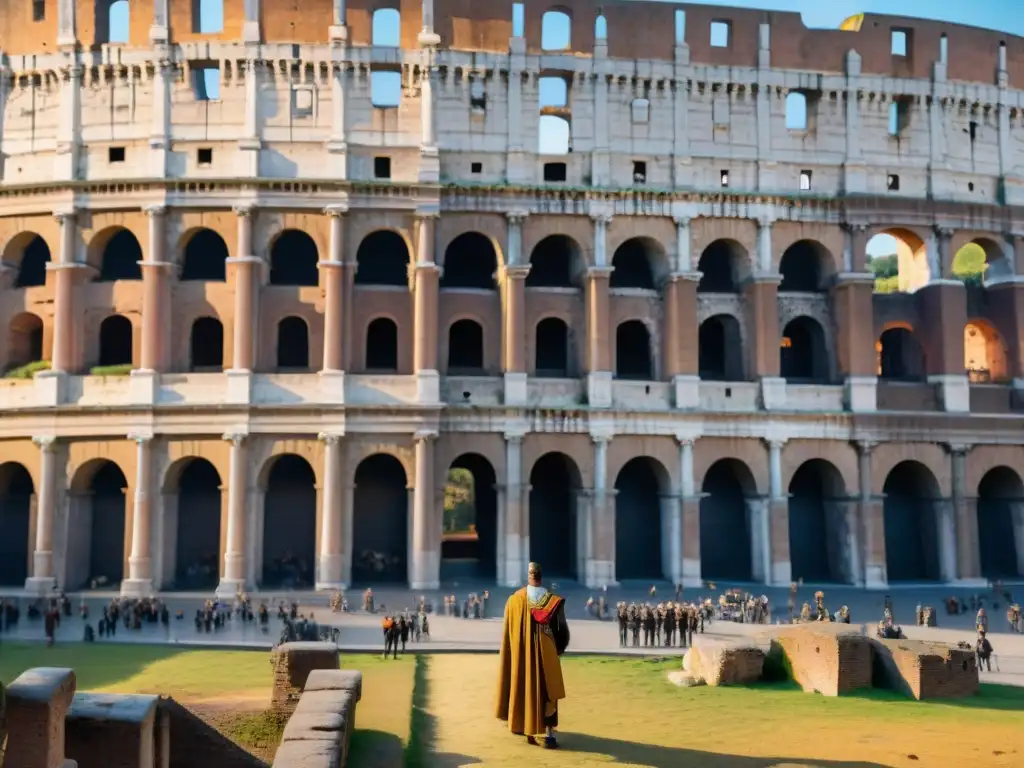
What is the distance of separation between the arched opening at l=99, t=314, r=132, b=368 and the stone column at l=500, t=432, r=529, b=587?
12.6 metres

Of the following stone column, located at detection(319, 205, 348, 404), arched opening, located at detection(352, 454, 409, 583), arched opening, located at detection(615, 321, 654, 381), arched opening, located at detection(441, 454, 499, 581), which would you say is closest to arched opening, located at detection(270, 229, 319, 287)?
stone column, located at detection(319, 205, 348, 404)

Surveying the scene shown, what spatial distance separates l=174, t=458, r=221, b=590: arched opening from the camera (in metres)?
29.2

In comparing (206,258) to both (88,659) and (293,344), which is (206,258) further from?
(88,659)

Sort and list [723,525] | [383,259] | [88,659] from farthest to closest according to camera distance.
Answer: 1. [723,525]
2. [383,259]
3. [88,659]

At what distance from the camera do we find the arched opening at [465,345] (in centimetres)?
3119

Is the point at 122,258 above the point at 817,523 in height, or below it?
above

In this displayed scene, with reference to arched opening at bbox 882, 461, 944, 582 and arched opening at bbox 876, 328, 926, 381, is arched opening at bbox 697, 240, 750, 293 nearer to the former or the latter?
arched opening at bbox 876, 328, 926, 381

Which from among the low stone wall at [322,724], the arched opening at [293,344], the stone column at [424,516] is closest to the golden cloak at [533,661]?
the low stone wall at [322,724]

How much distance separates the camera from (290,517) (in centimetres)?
3012

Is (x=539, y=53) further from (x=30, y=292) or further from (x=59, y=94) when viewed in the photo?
(x=30, y=292)

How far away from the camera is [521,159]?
29.4 metres

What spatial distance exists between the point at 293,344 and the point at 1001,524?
24.3 meters

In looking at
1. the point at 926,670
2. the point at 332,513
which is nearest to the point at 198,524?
the point at 332,513

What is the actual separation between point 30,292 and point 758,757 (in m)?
27.0
